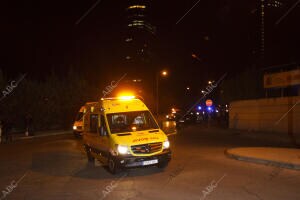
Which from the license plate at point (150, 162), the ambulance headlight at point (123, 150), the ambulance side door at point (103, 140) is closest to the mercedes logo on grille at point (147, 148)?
the license plate at point (150, 162)

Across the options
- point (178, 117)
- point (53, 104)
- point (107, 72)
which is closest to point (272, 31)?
point (178, 117)

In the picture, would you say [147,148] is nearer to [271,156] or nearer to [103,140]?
[103,140]

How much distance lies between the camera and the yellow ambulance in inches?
435

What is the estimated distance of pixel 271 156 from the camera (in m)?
13.1

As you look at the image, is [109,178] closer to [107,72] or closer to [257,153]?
[257,153]

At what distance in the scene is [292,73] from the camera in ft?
84.4

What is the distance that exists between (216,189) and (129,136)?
340 cm

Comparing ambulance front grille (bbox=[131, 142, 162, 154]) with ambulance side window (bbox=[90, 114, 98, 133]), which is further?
ambulance side window (bbox=[90, 114, 98, 133])

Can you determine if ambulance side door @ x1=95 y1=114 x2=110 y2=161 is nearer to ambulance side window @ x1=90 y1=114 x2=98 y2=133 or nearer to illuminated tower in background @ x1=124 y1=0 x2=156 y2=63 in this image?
ambulance side window @ x1=90 y1=114 x2=98 y2=133

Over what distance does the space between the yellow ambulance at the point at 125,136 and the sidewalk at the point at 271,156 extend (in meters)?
3.25

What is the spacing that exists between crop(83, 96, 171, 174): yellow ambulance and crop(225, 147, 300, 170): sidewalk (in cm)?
325

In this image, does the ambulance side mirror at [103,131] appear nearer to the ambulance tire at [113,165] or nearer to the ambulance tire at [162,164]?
the ambulance tire at [113,165]

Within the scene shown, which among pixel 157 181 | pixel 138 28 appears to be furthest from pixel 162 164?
pixel 138 28

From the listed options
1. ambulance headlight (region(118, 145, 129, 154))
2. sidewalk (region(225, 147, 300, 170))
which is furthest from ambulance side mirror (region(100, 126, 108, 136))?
sidewalk (region(225, 147, 300, 170))
